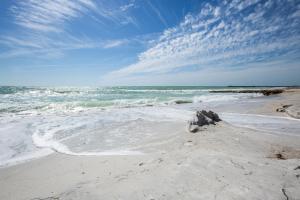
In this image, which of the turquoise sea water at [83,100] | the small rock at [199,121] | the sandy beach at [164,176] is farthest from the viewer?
the turquoise sea water at [83,100]

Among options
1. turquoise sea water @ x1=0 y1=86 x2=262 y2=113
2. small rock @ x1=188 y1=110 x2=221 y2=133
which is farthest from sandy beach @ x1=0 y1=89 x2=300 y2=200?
turquoise sea water @ x1=0 y1=86 x2=262 y2=113

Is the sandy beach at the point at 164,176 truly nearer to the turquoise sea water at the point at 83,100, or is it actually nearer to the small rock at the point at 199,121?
the small rock at the point at 199,121

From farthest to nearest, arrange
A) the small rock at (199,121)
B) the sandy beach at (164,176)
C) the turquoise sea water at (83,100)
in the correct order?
the turquoise sea water at (83,100) → the small rock at (199,121) → the sandy beach at (164,176)

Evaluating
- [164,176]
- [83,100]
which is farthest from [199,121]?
[83,100]

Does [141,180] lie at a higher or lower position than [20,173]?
higher

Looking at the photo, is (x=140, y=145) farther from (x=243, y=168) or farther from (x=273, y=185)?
(x=273, y=185)

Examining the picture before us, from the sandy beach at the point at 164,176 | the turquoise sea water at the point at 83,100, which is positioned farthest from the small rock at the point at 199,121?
the turquoise sea water at the point at 83,100

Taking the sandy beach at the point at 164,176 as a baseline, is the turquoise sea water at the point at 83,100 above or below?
below

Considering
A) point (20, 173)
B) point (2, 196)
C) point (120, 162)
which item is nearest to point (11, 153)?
point (20, 173)

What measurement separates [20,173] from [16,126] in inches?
234

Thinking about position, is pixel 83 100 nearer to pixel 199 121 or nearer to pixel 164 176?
pixel 199 121

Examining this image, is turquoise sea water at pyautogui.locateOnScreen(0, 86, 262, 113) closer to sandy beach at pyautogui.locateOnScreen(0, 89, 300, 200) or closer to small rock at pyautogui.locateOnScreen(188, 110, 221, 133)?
small rock at pyautogui.locateOnScreen(188, 110, 221, 133)

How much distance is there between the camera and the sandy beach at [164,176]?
2.49m

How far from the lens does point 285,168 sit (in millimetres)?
2977
